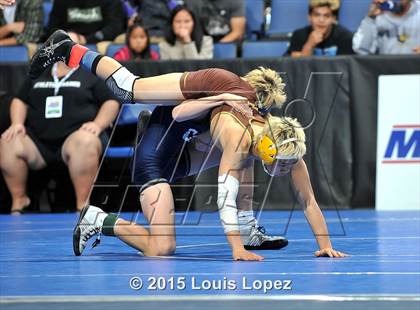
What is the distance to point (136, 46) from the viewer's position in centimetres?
1030

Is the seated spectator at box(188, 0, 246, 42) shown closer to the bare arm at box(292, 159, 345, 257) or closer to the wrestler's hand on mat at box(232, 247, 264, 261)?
the bare arm at box(292, 159, 345, 257)

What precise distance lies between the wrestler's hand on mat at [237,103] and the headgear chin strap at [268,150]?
1.39 feet

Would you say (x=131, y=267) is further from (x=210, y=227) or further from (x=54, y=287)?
(x=210, y=227)

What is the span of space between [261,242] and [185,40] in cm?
402

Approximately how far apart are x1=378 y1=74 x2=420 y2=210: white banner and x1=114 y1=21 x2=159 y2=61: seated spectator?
96.8 inches

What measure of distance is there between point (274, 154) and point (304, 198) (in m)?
0.42

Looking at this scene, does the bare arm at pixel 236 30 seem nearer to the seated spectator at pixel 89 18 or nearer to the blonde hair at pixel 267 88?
the seated spectator at pixel 89 18

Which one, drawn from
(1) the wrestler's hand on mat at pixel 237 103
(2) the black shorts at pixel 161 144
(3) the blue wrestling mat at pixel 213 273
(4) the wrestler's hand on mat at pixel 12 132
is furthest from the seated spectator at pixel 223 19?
(1) the wrestler's hand on mat at pixel 237 103

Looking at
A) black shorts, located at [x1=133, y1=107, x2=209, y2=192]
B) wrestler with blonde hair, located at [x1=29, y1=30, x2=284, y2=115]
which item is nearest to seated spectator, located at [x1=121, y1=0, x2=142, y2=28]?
wrestler with blonde hair, located at [x1=29, y1=30, x2=284, y2=115]

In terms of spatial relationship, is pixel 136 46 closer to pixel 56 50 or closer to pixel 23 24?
pixel 23 24

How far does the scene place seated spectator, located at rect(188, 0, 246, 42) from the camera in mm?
11156

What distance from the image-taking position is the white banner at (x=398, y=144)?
9.41m

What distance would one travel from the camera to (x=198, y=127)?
686 centimetres

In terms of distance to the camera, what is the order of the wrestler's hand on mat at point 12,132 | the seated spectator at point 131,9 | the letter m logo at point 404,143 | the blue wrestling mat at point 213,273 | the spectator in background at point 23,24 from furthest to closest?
the seated spectator at point 131,9
the spectator in background at point 23,24
the wrestler's hand on mat at point 12,132
the letter m logo at point 404,143
the blue wrestling mat at point 213,273
